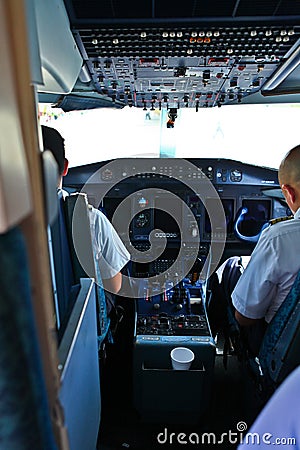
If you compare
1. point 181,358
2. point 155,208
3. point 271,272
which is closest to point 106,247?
point 181,358

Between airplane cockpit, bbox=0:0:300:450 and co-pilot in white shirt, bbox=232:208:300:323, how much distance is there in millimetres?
111

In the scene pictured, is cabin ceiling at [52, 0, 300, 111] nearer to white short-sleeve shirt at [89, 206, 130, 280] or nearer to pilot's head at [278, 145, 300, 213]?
pilot's head at [278, 145, 300, 213]

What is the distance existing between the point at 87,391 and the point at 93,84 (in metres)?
1.88

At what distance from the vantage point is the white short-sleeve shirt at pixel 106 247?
198 cm

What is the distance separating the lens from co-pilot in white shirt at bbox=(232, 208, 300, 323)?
5.10 ft

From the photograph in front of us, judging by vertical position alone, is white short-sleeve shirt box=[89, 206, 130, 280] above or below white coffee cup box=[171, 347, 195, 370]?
above
